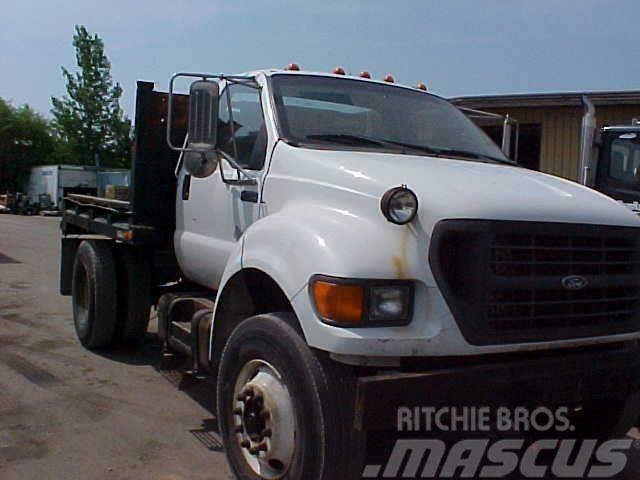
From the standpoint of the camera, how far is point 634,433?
534 cm

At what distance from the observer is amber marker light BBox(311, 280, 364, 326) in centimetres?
322

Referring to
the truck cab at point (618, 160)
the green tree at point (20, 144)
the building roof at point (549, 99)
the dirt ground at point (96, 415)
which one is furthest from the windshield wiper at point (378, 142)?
the green tree at point (20, 144)

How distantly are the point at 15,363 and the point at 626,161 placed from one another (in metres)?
6.92

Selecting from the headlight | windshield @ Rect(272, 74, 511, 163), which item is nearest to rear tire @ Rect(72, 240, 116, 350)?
windshield @ Rect(272, 74, 511, 163)

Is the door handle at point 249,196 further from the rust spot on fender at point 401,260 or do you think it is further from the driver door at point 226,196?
the rust spot on fender at point 401,260

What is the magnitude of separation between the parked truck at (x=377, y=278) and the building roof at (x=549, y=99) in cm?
1005

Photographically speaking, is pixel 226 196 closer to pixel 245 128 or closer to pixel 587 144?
pixel 245 128

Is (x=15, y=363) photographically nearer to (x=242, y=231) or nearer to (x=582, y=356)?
(x=242, y=231)

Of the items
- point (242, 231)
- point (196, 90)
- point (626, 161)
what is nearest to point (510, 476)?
point (242, 231)

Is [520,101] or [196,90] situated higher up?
[520,101]

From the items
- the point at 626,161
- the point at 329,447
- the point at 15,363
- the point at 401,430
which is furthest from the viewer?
the point at 626,161

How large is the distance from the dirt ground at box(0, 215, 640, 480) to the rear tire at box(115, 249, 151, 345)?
0.94 ft

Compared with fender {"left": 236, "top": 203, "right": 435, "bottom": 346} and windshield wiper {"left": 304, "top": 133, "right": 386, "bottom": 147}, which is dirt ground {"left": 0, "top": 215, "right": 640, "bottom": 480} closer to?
fender {"left": 236, "top": 203, "right": 435, "bottom": 346}

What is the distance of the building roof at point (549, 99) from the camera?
1437 centimetres
